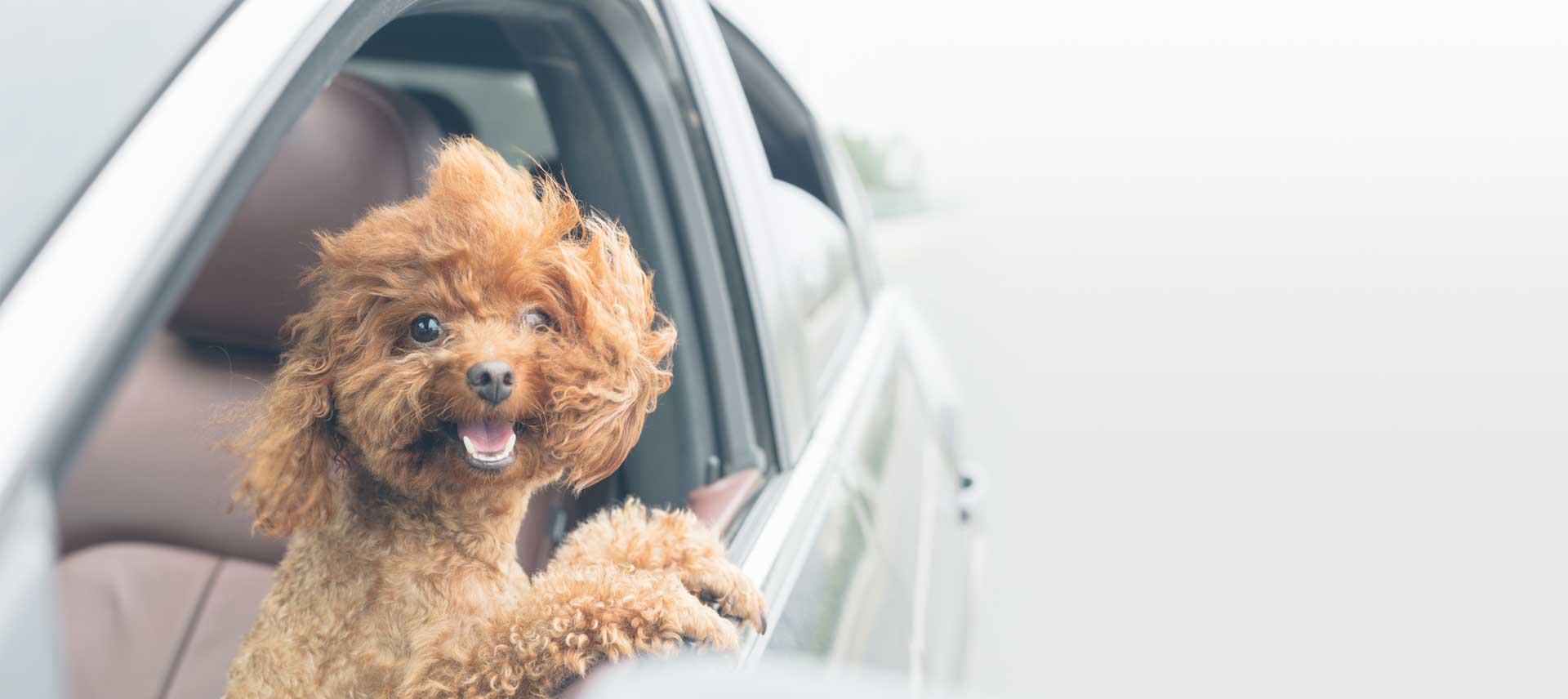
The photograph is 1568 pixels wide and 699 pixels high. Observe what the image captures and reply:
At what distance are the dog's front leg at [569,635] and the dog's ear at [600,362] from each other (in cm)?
15

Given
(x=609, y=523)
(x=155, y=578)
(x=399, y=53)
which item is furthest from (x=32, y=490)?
(x=399, y=53)

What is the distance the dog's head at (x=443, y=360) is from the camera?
1.10 metres

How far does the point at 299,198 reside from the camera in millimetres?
1838

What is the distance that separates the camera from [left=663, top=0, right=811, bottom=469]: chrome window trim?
1.94 m

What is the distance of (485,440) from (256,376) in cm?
71

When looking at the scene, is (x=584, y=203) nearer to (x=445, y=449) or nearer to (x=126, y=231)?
(x=445, y=449)

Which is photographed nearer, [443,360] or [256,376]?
[443,360]

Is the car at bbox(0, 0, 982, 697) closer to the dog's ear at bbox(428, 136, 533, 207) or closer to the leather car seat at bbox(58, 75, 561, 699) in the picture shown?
the leather car seat at bbox(58, 75, 561, 699)

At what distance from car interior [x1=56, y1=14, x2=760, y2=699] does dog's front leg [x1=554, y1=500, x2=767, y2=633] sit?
29 cm

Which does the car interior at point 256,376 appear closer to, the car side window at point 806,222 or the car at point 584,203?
the car at point 584,203

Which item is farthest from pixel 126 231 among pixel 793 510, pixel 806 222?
pixel 806 222

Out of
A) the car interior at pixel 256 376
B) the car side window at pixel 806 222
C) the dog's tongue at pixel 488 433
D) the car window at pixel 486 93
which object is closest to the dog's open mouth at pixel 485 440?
the dog's tongue at pixel 488 433

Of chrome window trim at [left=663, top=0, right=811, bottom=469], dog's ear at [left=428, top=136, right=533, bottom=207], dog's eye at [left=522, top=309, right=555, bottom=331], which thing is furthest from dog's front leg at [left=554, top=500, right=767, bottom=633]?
chrome window trim at [left=663, top=0, right=811, bottom=469]

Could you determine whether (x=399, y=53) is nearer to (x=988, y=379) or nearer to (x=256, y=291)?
(x=256, y=291)
